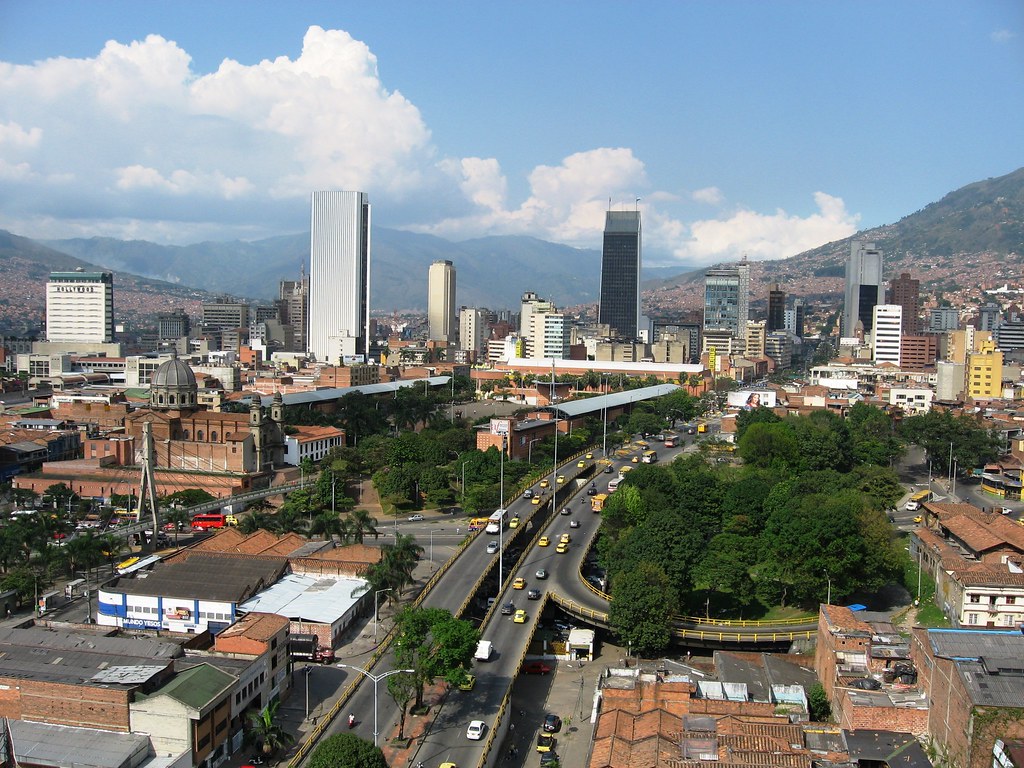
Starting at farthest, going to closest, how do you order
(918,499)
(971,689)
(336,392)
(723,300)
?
(723,300), (336,392), (918,499), (971,689)

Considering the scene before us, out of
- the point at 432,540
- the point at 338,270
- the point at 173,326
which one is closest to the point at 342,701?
the point at 432,540

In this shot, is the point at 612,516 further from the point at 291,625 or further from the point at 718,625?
A: the point at 291,625

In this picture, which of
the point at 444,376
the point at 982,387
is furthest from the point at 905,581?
the point at 444,376

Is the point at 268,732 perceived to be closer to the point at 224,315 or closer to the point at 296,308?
the point at 224,315

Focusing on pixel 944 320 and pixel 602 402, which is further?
pixel 944 320


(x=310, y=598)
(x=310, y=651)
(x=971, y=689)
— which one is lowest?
(x=310, y=651)

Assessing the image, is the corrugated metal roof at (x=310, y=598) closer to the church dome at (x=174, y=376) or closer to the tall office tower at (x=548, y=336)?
the church dome at (x=174, y=376)
